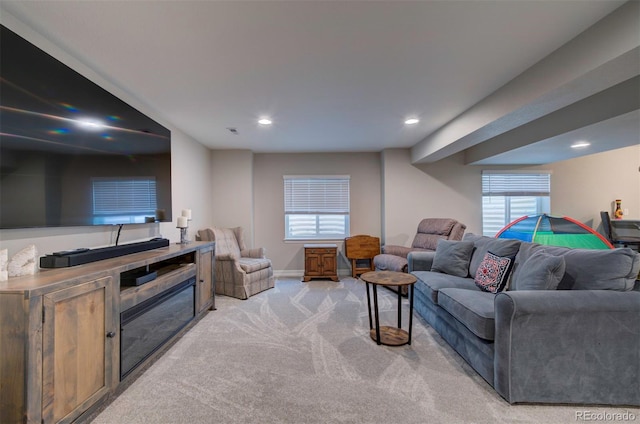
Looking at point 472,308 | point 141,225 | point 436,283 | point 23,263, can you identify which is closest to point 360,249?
point 436,283

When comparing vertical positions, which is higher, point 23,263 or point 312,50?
point 312,50

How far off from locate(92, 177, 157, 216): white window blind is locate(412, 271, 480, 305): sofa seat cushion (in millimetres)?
2885

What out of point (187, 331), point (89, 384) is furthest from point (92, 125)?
point (187, 331)

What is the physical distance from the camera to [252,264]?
4062 mm

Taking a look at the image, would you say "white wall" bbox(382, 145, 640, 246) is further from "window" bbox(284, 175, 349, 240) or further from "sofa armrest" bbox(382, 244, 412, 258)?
"window" bbox(284, 175, 349, 240)

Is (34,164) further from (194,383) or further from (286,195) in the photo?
(286,195)

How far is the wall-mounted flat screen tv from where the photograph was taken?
151 cm

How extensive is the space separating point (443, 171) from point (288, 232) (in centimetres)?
321

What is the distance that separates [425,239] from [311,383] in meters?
3.25

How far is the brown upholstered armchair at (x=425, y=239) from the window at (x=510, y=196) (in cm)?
148

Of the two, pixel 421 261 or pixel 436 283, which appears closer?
pixel 436 283

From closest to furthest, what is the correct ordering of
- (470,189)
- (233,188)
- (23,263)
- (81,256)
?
1. (23,263)
2. (81,256)
3. (233,188)
4. (470,189)

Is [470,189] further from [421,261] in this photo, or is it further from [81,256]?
[81,256]

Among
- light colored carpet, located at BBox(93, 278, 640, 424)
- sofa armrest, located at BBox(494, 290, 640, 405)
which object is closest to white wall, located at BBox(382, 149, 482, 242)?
light colored carpet, located at BBox(93, 278, 640, 424)
